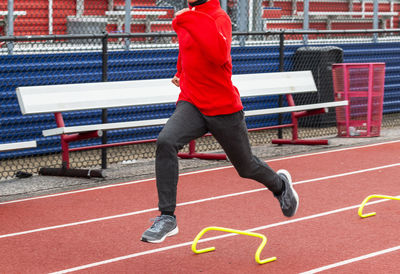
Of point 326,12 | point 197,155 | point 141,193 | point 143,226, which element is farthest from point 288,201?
point 326,12

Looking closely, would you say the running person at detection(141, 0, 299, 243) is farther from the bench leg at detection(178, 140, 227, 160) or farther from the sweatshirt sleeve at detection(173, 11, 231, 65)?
the bench leg at detection(178, 140, 227, 160)

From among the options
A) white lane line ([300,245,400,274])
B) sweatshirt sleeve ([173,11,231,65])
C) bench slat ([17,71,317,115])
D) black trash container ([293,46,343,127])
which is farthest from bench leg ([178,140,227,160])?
sweatshirt sleeve ([173,11,231,65])

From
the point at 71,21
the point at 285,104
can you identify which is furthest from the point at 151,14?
the point at 285,104

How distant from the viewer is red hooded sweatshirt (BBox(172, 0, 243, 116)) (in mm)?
4875

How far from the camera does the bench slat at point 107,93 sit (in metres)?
8.45

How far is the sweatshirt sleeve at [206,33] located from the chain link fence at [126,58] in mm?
4001

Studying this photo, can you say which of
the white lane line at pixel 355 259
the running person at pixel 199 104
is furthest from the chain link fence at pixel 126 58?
the white lane line at pixel 355 259

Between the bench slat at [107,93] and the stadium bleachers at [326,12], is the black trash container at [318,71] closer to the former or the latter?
the stadium bleachers at [326,12]

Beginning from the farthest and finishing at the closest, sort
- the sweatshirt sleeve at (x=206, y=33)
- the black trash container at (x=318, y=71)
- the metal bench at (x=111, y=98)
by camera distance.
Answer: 1. the black trash container at (x=318, y=71)
2. the metal bench at (x=111, y=98)
3. the sweatshirt sleeve at (x=206, y=33)

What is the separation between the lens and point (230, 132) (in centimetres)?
526

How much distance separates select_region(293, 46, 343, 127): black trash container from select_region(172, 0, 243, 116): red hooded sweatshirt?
781cm

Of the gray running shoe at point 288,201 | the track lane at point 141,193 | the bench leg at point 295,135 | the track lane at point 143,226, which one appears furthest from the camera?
the bench leg at point 295,135

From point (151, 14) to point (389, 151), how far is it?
5287 millimetres

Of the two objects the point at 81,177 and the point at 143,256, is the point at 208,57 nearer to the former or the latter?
the point at 143,256
